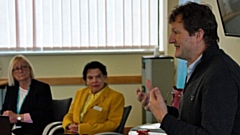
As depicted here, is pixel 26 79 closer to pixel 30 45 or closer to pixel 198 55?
pixel 30 45

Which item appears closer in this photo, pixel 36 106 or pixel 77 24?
pixel 36 106

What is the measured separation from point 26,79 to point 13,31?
53.0 inches

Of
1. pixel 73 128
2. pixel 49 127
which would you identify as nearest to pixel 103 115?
pixel 73 128

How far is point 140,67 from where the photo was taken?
528 centimetres

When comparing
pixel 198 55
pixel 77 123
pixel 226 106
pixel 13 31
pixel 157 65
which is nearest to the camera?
pixel 226 106

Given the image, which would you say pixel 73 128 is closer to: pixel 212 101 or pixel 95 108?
pixel 95 108

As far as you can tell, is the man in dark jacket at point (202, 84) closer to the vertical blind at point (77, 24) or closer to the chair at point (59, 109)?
the chair at point (59, 109)

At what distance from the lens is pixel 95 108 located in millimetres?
3561

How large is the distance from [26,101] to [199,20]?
8.16 ft

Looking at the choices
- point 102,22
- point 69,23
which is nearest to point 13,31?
point 69,23

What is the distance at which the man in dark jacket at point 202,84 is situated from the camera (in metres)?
1.58

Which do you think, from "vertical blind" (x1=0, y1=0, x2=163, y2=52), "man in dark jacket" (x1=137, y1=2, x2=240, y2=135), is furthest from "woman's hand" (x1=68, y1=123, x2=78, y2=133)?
"man in dark jacket" (x1=137, y1=2, x2=240, y2=135)

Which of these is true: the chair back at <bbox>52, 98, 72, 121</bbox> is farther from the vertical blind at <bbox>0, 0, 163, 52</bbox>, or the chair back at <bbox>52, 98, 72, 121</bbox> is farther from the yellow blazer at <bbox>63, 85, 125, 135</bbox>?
the vertical blind at <bbox>0, 0, 163, 52</bbox>

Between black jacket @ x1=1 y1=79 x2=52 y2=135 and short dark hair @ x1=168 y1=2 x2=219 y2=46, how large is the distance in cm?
232
